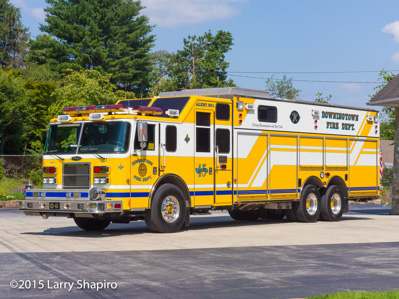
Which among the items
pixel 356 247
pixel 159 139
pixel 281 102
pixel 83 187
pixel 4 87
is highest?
pixel 4 87

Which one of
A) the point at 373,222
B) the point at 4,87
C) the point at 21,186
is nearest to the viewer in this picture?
the point at 373,222

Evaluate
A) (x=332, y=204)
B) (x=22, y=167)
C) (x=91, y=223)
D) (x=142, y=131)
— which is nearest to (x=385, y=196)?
(x=22, y=167)

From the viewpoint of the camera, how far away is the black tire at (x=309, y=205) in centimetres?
2020

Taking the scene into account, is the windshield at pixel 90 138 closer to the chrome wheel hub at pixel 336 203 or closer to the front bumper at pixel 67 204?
the front bumper at pixel 67 204

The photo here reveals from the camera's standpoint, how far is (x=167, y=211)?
16438mm

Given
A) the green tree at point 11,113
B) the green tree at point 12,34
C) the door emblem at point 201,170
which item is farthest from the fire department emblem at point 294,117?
the green tree at point 12,34

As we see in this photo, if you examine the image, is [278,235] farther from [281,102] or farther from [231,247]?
[281,102]

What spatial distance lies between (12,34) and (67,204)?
69.8 meters

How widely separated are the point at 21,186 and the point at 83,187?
1876 cm

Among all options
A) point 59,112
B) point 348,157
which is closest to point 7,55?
point 59,112

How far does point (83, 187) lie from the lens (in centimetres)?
1559

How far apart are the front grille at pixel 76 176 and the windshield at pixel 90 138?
0.37 metres

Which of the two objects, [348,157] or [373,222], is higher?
[348,157]

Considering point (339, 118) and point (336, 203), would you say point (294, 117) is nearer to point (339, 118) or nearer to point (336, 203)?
point (339, 118)
